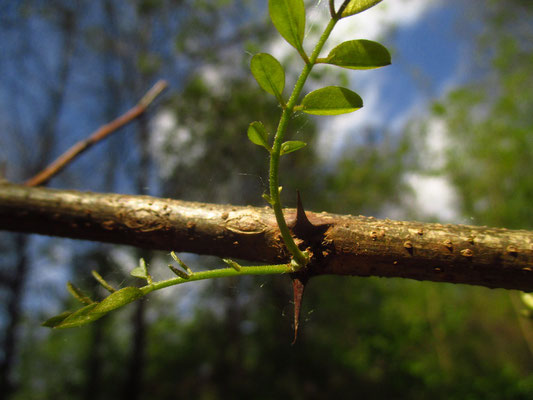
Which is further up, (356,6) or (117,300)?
(356,6)

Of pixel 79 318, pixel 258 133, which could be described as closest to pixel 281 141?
pixel 258 133

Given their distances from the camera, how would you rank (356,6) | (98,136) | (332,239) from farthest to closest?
(98,136) < (332,239) < (356,6)

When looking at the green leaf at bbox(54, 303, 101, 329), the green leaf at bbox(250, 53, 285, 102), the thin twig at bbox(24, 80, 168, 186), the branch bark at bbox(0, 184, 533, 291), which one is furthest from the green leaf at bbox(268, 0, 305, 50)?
the thin twig at bbox(24, 80, 168, 186)

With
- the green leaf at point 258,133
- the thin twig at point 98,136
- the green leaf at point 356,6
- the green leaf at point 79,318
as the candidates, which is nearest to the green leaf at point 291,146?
the green leaf at point 258,133

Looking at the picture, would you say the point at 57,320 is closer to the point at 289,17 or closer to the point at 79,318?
the point at 79,318

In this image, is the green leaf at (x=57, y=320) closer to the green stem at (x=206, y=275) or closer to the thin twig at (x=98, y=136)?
the green stem at (x=206, y=275)

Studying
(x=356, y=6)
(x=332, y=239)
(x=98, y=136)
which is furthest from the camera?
(x=98, y=136)
